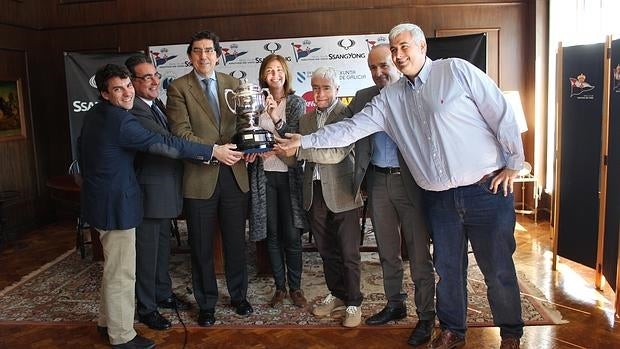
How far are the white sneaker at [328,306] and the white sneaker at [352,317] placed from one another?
182 millimetres

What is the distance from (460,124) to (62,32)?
5.67 meters

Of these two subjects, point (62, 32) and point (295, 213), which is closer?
point (295, 213)

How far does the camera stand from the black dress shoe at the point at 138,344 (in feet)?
9.36

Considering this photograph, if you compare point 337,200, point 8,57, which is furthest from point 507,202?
point 8,57

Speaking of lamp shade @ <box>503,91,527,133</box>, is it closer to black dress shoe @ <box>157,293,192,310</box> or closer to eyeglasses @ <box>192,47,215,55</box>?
eyeglasses @ <box>192,47,215,55</box>

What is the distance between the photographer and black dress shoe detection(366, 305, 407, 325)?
3115 mm

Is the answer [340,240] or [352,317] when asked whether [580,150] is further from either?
[352,317]

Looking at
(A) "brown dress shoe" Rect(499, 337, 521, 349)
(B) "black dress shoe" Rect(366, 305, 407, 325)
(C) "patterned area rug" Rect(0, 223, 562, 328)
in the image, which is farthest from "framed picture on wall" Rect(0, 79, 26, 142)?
(A) "brown dress shoe" Rect(499, 337, 521, 349)

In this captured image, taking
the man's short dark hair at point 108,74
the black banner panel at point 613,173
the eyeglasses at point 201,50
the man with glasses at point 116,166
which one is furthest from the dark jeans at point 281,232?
the black banner panel at point 613,173

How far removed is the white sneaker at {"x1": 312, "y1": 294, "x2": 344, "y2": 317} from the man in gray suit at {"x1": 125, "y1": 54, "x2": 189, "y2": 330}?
0.90 metres

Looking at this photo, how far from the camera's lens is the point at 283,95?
10.5 ft

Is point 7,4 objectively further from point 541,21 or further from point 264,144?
point 541,21

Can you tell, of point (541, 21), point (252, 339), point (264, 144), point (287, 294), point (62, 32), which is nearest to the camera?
point (264, 144)

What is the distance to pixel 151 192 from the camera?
294cm
